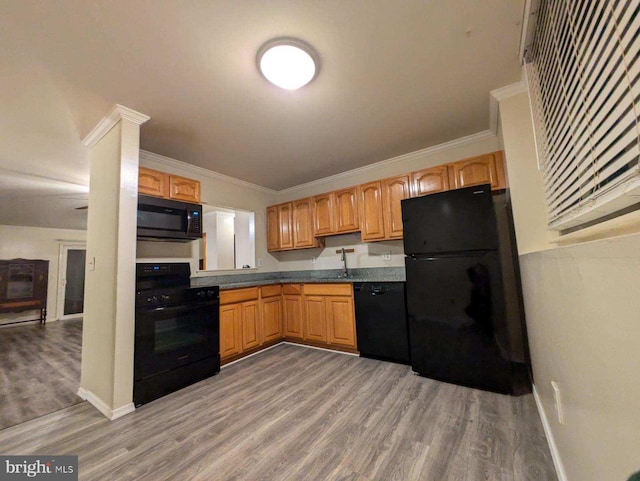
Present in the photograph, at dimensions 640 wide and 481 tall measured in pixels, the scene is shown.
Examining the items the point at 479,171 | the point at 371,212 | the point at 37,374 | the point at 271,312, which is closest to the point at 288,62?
the point at 371,212

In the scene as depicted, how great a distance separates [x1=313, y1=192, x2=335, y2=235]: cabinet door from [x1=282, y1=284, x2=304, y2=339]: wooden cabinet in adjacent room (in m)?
0.87

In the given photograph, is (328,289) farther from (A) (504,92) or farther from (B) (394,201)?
(A) (504,92)

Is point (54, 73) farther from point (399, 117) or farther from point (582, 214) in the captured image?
point (582, 214)

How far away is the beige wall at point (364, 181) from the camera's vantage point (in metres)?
3.05

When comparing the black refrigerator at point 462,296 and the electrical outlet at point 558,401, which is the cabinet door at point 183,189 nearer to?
the black refrigerator at point 462,296

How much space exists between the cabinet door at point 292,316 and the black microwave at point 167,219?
4.99 ft

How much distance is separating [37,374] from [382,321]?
382 cm

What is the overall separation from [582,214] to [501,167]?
1.89 meters

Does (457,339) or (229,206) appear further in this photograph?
(229,206)

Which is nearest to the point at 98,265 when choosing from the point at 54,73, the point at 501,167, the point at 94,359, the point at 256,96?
the point at 94,359

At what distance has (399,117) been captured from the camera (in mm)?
2510

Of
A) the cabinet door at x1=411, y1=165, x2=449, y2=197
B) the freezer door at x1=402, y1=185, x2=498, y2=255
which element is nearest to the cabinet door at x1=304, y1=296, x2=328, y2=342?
the freezer door at x1=402, y1=185, x2=498, y2=255

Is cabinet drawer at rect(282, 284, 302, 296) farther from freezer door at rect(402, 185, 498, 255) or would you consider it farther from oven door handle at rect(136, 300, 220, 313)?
freezer door at rect(402, 185, 498, 255)

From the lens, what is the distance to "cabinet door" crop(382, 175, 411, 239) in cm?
313
